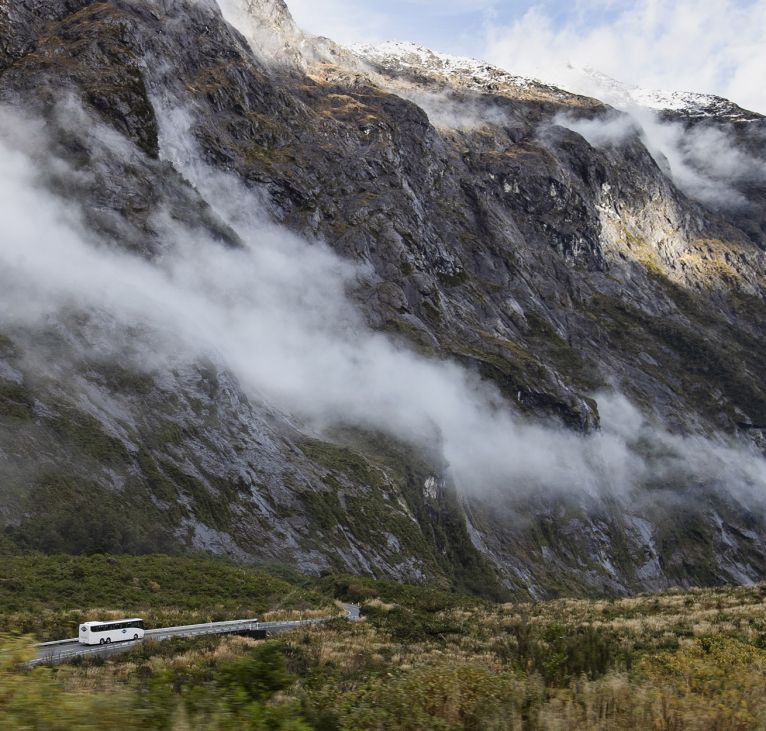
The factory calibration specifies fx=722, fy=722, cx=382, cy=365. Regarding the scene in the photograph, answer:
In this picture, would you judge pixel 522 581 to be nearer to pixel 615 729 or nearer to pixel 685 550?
pixel 685 550

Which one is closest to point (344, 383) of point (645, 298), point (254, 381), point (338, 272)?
point (254, 381)

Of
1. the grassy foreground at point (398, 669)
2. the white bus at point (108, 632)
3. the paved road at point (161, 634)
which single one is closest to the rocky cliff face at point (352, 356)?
the grassy foreground at point (398, 669)

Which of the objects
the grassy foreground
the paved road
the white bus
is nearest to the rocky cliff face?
the grassy foreground

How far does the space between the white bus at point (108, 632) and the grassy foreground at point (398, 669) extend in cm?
237

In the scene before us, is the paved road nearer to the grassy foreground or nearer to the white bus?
the white bus

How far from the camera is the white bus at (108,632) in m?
26.1

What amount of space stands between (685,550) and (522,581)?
183ft

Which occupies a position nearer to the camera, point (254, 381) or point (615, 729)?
point (615, 729)

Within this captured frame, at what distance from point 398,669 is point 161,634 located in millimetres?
15600

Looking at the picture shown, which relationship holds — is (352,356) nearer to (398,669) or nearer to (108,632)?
(108,632)

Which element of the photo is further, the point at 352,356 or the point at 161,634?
the point at 352,356

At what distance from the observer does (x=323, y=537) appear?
71250mm

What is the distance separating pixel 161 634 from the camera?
2861 cm

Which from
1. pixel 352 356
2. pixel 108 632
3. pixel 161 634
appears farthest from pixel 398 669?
pixel 352 356
